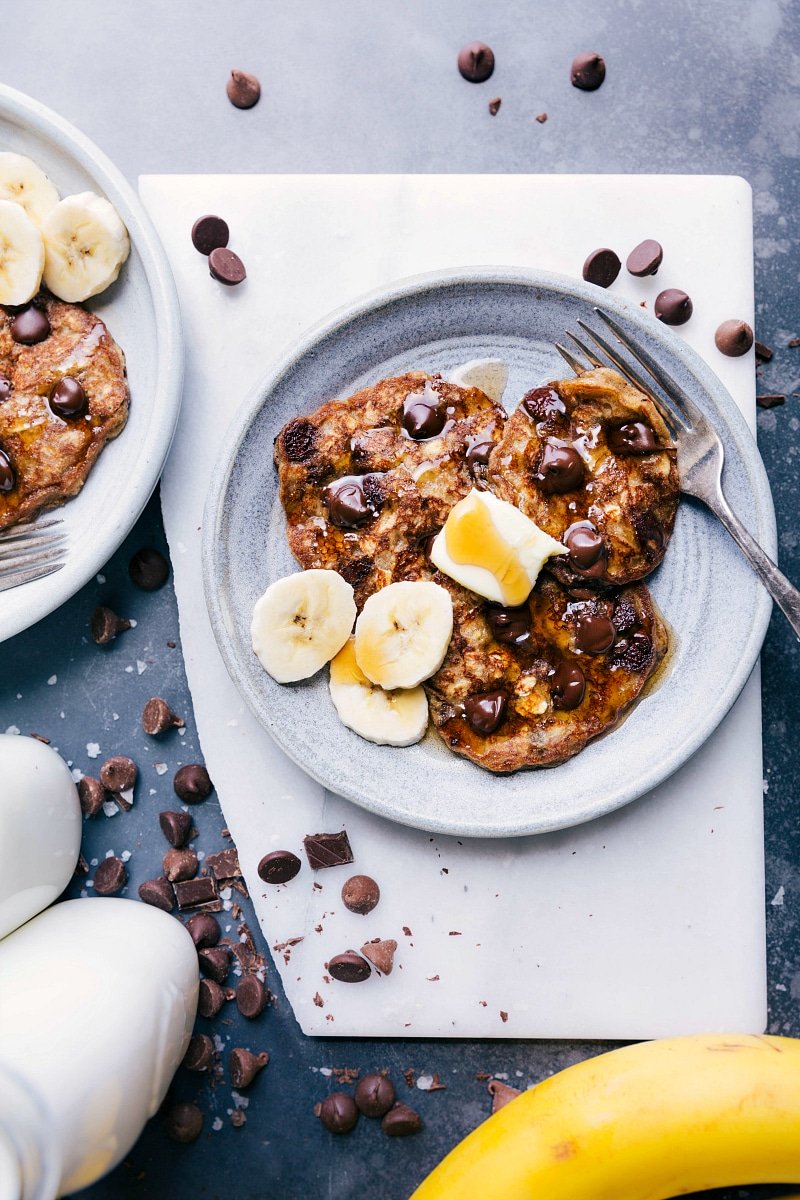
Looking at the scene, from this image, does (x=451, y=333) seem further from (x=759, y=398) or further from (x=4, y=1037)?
(x=4, y=1037)

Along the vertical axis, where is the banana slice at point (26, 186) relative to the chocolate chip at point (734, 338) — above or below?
above

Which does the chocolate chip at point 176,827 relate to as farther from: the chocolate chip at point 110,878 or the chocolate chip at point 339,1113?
the chocolate chip at point 339,1113

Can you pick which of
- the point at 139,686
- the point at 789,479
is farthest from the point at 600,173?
the point at 139,686

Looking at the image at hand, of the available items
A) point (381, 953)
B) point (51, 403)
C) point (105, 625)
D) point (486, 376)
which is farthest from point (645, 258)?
point (381, 953)

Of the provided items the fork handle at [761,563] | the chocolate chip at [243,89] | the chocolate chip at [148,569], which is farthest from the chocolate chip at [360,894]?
the chocolate chip at [243,89]

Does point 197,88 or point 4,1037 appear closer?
point 4,1037

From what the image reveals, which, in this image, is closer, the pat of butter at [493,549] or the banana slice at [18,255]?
the pat of butter at [493,549]

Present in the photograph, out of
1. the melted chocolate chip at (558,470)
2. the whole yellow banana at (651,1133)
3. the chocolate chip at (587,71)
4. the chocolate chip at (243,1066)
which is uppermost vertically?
the chocolate chip at (587,71)
